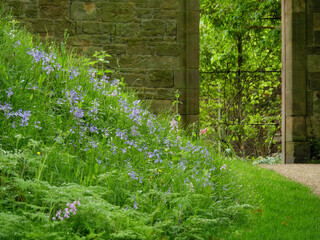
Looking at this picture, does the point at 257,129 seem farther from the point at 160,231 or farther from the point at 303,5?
the point at 160,231

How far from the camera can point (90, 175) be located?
10.6 ft

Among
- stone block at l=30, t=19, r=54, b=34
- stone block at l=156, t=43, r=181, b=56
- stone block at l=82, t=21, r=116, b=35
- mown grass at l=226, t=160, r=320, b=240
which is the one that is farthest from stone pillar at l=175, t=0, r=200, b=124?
mown grass at l=226, t=160, r=320, b=240

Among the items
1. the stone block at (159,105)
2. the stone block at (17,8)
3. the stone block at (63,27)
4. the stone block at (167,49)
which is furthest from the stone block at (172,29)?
the stone block at (17,8)

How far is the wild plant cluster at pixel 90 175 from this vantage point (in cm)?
257

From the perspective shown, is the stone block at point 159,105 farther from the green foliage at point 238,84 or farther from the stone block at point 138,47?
the green foliage at point 238,84

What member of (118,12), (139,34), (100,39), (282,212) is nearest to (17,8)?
(100,39)

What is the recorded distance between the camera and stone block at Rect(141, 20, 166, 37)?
25.0ft

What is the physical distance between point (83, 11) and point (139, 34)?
1.08 meters

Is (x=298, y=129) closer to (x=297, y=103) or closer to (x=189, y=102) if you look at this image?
(x=297, y=103)

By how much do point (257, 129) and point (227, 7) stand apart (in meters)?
3.78

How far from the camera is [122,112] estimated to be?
4406mm

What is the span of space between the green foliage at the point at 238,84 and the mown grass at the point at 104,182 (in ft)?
25.3

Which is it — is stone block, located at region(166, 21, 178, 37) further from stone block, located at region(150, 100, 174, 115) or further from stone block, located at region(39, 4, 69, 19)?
stone block, located at region(39, 4, 69, 19)

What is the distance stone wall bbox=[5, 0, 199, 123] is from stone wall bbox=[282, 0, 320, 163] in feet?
7.64
